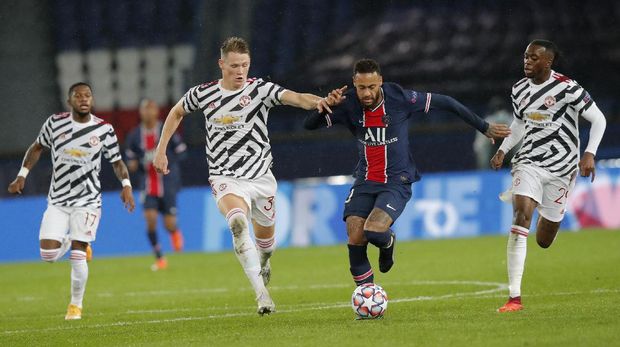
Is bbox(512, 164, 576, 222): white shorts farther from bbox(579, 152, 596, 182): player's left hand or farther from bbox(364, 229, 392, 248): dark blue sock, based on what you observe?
bbox(364, 229, 392, 248): dark blue sock

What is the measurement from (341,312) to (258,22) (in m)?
18.0

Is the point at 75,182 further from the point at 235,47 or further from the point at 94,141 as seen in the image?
the point at 235,47

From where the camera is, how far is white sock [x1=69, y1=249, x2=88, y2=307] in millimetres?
10945

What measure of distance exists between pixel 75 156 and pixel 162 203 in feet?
21.2

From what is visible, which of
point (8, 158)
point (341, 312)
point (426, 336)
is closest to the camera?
point (426, 336)

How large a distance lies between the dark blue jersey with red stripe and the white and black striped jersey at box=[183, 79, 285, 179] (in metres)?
0.75

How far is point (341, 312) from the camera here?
1006 cm

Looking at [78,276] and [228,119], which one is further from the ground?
[228,119]

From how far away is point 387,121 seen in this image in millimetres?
9414

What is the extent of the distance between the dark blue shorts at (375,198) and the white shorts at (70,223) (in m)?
2.82

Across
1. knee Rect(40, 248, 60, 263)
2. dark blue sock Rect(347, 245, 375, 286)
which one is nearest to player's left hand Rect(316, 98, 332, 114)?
dark blue sock Rect(347, 245, 375, 286)

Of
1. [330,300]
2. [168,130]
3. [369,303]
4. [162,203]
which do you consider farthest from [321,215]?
[369,303]

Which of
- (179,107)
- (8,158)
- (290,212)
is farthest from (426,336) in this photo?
(8,158)

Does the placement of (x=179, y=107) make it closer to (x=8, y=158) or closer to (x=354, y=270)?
(x=354, y=270)
